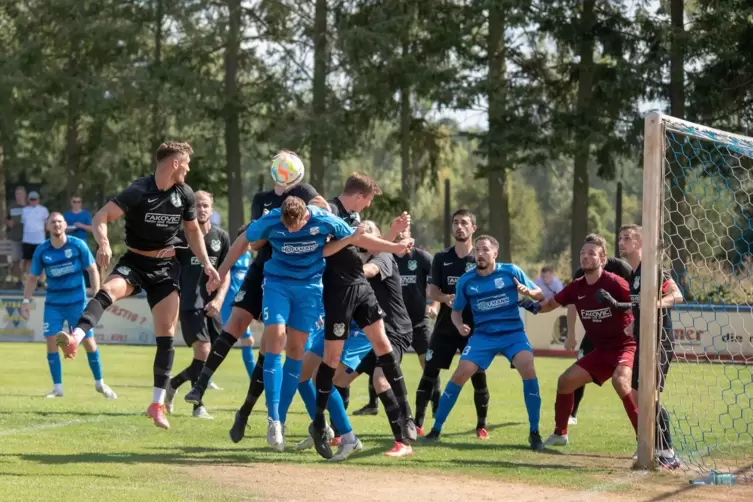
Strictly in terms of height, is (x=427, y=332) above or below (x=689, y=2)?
below

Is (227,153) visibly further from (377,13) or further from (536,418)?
(536,418)

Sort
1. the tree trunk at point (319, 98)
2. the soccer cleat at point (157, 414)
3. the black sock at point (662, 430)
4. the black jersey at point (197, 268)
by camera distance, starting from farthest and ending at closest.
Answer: the tree trunk at point (319, 98), the black jersey at point (197, 268), the soccer cleat at point (157, 414), the black sock at point (662, 430)

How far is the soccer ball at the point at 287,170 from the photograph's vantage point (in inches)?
369

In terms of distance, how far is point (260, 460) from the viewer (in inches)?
346

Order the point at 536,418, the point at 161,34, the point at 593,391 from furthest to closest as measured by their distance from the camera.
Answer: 1. the point at 161,34
2. the point at 593,391
3. the point at 536,418

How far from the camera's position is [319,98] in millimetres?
31609

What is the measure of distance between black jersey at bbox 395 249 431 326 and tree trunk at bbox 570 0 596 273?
15.6m

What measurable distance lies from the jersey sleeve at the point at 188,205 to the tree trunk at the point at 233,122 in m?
22.3

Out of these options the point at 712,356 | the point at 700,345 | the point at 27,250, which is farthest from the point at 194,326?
the point at 27,250

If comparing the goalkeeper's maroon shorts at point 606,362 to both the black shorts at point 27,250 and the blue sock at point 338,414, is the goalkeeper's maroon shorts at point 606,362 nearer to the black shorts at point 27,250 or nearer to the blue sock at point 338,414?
the blue sock at point 338,414

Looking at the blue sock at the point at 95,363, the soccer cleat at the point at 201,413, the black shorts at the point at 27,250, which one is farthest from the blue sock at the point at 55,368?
the black shorts at the point at 27,250

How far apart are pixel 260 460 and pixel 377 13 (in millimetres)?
23936

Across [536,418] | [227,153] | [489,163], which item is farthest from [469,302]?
[227,153]

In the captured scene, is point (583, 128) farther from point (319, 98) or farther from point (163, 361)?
point (163, 361)
